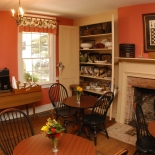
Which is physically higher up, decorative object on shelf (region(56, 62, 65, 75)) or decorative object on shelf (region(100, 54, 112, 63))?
decorative object on shelf (region(100, 54, 112, 63))

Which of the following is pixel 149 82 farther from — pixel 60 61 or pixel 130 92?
pixel 60 61

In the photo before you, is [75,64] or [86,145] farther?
[75,64]

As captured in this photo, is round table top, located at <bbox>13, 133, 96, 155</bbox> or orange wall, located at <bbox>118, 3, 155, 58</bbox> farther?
orange wall, located at <bbox>118, 3, 155, 58</bbox>

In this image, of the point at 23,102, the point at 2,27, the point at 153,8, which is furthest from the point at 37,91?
the point at 153,8

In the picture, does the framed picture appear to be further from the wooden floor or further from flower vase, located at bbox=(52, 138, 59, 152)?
flower vase, located at bbox=(52, 138, 59, 152)

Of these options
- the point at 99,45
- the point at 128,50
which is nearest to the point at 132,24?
the point at 128,50

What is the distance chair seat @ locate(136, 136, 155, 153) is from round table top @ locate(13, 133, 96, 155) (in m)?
0.85

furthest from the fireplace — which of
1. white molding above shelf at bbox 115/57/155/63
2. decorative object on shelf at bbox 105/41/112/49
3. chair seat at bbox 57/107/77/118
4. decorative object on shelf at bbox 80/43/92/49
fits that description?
decorative object on shelf at bbox 80/43/92/49

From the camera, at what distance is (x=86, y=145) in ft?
6.16

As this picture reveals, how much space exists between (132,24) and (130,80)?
1126 mm

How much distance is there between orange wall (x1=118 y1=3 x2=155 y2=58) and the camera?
367 cm

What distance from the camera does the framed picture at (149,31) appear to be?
3501mm

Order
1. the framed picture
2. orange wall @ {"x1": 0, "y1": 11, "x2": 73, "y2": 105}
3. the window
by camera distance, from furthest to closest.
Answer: the window → orange wall @ {"x1": 0, "y1": 11, "x2": 73, "y2": 105} → the framed picture

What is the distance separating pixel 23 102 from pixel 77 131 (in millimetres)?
1301
